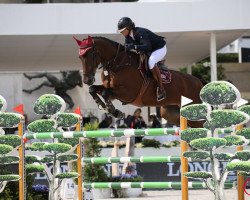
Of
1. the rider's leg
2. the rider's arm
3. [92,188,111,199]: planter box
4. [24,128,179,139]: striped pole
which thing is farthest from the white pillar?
[24,128,179,139]: striped pole

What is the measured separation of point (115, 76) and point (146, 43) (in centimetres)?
53

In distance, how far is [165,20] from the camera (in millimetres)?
17828

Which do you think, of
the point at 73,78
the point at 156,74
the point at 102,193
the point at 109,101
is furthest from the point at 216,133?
the point at 73,78

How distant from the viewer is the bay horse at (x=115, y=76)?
785 cm

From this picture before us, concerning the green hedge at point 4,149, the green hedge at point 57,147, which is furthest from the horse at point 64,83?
the green hedge at point 4,149

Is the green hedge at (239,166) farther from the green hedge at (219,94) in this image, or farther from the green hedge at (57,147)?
the green hedge at (57,147)

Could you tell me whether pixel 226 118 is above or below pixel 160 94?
below

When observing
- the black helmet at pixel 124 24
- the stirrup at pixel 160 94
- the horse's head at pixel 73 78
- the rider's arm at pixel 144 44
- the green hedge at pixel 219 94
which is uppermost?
the horse's head at pixel 73 78

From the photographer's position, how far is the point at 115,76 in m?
8.10

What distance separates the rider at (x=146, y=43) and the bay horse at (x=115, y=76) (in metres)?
0.11

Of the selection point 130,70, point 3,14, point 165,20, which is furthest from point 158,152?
point 130,70

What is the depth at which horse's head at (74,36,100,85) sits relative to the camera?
7688 millimetres

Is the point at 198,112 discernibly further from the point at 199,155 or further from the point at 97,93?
the point at 97,93

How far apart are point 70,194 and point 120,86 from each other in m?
2.88
